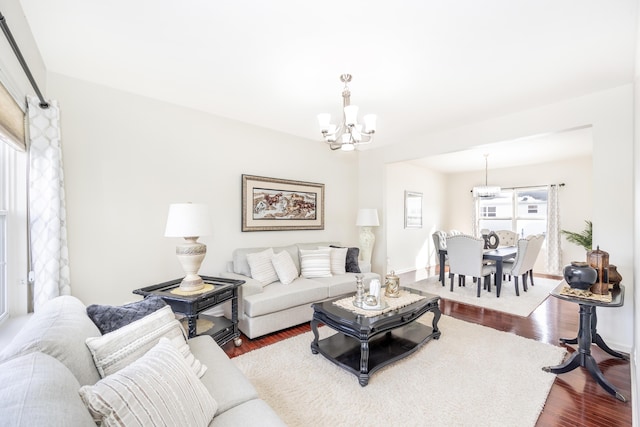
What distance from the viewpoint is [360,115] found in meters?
3.37

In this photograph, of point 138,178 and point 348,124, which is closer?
point 348,124

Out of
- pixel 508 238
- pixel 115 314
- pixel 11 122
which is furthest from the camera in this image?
pixel 508 238

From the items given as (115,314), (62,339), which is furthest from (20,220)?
(62,339)

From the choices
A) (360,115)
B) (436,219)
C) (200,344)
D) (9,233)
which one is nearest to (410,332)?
(200,344)

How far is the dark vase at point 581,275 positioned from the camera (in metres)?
2.12

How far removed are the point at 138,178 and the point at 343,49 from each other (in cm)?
239

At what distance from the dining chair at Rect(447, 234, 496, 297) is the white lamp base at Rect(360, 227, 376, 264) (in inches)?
48.9

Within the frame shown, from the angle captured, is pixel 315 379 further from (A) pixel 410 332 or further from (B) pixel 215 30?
(B) pixel 215 30

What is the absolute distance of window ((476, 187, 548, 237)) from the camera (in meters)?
6.36

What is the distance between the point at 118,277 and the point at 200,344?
167 centimetres

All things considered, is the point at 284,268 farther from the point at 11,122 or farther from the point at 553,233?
the point at 553,233

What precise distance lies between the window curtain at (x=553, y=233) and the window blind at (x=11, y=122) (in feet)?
26.8

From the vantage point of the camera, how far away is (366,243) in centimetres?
473

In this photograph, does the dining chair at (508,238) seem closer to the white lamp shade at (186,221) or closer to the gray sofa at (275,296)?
A: the gray sofa at (275,296)
